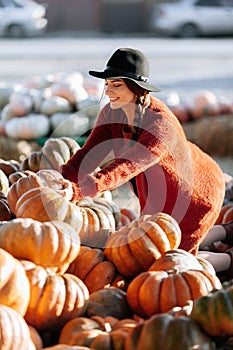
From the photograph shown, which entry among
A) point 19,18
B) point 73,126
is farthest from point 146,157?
point 19,18

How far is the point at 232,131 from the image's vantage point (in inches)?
285

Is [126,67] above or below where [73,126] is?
above

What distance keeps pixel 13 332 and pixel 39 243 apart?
436 millimetres

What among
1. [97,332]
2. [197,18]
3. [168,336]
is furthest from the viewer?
[197,18]

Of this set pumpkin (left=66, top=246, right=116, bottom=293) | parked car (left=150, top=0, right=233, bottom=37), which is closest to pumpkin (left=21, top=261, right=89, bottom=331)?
pumpkin (left=66, top=246, right=116, bottom=293)

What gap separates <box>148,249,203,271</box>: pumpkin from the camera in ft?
8.11

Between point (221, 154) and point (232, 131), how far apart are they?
0.26 meters

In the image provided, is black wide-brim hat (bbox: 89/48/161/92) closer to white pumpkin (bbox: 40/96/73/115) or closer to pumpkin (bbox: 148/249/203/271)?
pumpkin (bbox: 148/249/203/271)

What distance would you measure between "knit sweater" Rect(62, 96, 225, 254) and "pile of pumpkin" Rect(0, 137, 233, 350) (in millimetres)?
257

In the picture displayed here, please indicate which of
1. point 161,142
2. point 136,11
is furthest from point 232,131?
point 136,11

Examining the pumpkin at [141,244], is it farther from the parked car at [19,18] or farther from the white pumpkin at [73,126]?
the parked car at [19,18]

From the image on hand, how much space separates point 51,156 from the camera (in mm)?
3838

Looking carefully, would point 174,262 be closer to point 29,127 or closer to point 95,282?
point 95,282

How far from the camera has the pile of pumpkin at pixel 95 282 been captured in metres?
2.00
